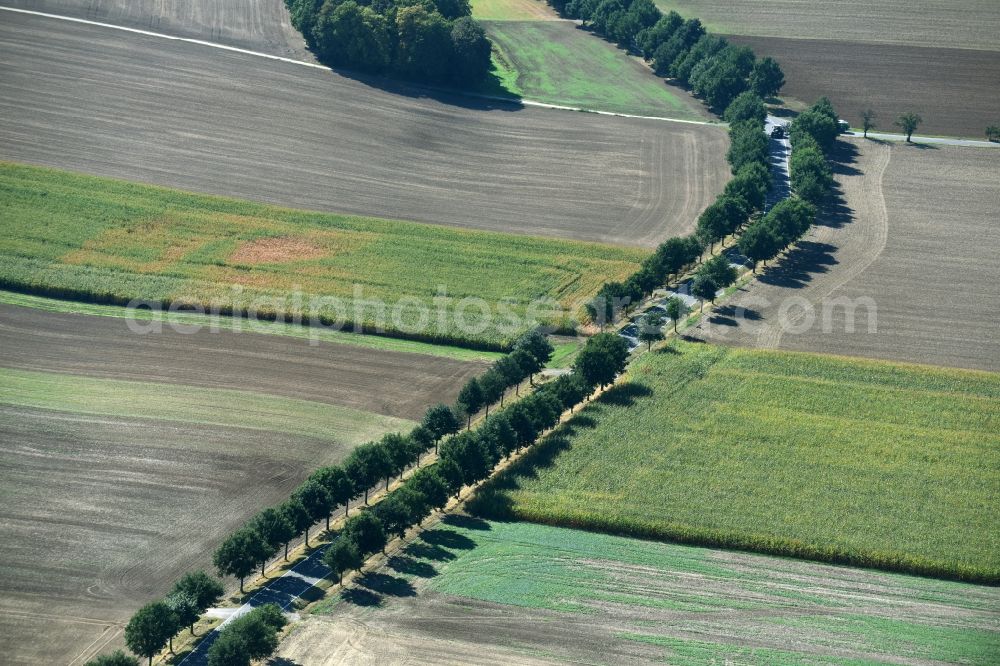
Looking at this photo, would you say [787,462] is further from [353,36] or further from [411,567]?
[353,36]

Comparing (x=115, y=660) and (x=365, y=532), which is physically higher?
(x=365, y=532)

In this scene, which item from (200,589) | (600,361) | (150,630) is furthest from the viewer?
(600,361)

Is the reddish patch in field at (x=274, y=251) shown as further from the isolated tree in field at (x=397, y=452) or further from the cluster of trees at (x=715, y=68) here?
the cluster of trees at (x=715, y=68)

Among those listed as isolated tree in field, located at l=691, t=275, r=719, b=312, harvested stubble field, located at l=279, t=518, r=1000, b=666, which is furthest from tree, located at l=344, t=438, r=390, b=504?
isolated tree in field, located at l=691, t=275, r=719, b=312

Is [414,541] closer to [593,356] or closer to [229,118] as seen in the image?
[593,356]

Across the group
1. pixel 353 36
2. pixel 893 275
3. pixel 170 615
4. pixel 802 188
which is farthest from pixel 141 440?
pixel 353 36

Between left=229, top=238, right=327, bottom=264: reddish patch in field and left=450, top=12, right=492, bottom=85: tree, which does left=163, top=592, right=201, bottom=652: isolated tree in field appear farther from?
left=450, top=12, right=492, bottom=85: tree
